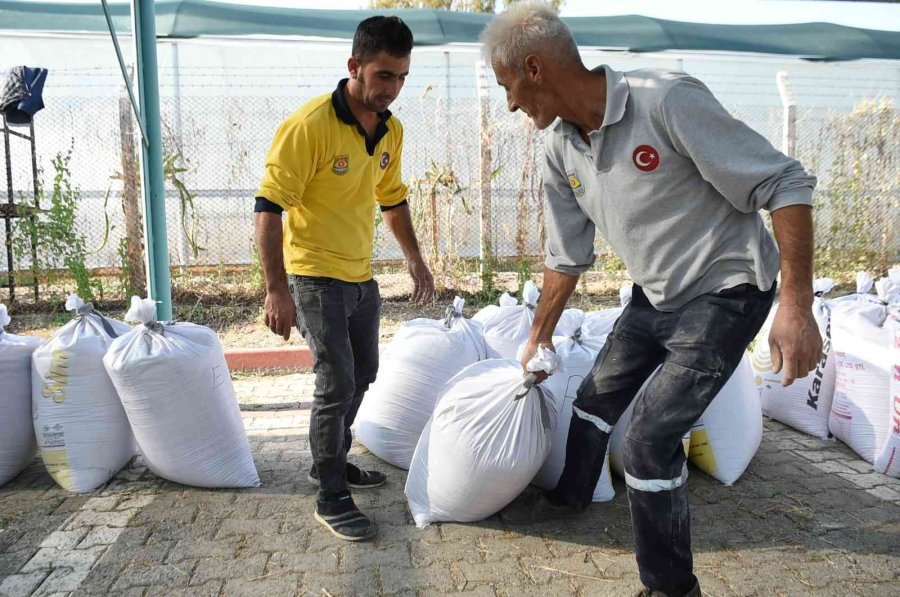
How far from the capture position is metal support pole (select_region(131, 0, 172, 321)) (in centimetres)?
404

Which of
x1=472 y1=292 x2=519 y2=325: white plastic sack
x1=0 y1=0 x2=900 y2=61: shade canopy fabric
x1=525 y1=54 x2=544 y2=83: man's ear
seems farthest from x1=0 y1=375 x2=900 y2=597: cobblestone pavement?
x1=0 y1=0 x2=900 y2=61: shade canopy fabric

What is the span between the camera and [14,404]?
317 centimetres

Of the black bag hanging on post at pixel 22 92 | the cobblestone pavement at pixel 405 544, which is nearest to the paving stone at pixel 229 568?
the cobblestone pavement at pixel 405 544

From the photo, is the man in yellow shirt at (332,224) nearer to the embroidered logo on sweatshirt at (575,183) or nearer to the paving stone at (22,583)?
the embroidered logo on sweatshirt at (575,183)

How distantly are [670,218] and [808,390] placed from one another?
2.15 meters

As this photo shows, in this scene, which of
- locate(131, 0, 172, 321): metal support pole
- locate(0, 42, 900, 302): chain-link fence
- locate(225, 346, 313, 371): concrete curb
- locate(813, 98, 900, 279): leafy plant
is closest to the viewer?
locate(131, 0, 172, 321): metal support pole

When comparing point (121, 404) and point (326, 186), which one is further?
point (121, 404)

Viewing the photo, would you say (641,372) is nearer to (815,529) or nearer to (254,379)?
(815,529)

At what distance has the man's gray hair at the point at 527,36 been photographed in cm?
210

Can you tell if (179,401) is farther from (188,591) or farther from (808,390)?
(808,390)

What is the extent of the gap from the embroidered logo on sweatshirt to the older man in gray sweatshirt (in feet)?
0.20

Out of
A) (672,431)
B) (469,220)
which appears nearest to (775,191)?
(672,431)

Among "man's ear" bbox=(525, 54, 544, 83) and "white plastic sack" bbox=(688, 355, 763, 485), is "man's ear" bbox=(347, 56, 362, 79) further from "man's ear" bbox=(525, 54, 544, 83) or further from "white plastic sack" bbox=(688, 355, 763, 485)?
"white plastic sack" bbox=(688, 355, 763, 485)

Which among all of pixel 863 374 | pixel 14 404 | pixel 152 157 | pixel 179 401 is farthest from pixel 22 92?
pixel 863 374
